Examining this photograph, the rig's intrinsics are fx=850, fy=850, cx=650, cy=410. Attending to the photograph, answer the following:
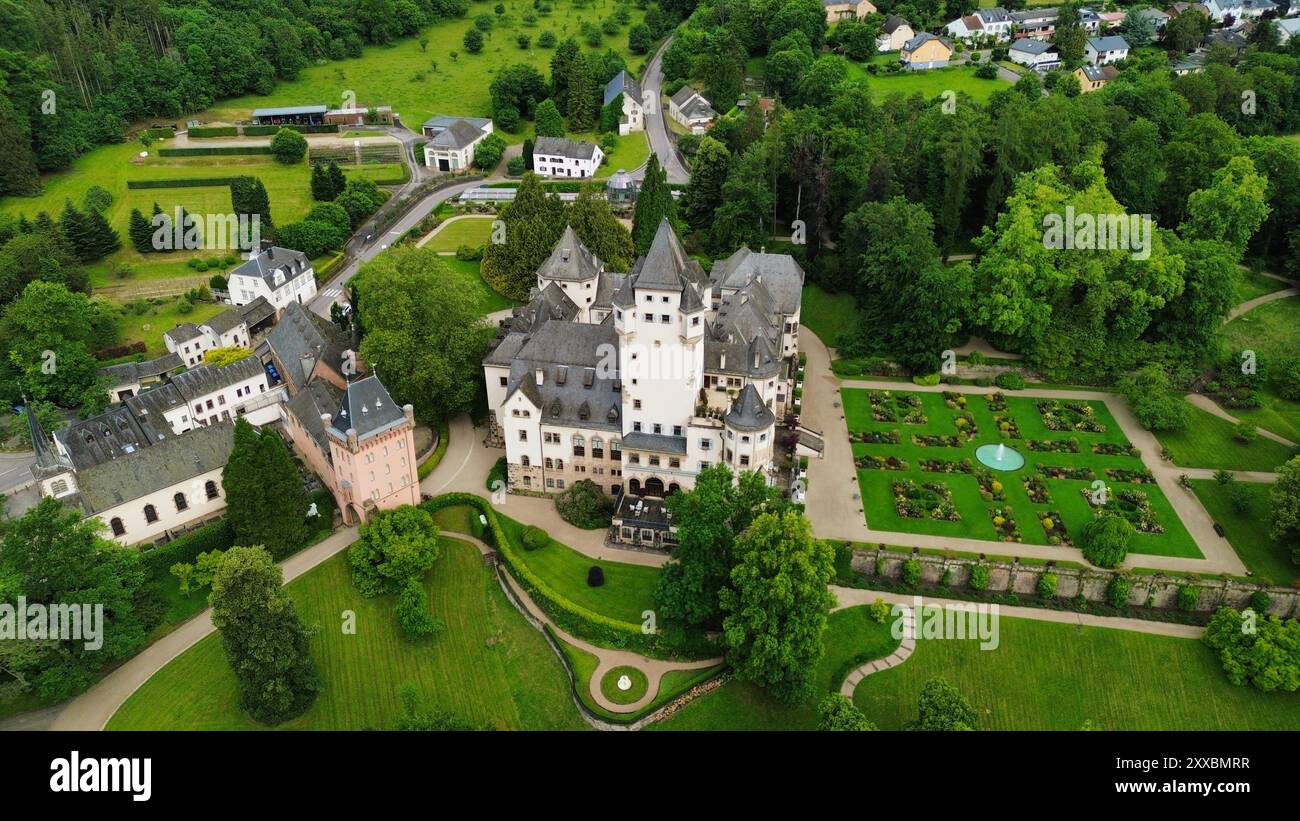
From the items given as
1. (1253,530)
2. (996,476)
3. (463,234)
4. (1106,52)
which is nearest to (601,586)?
(996,476)

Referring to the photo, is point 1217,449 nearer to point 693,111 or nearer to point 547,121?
point 693,111

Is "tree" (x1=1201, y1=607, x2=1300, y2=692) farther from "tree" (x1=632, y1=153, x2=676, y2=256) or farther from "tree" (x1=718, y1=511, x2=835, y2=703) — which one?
"tree" (x1=632, y1=153, x2=676, y2=256)

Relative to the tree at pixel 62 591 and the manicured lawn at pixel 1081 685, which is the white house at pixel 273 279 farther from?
the manicured lawn at pixel 1081 685

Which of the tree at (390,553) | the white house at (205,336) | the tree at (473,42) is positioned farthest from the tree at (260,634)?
the tree at (473,42)

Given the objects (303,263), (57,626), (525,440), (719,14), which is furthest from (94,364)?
(719,14)

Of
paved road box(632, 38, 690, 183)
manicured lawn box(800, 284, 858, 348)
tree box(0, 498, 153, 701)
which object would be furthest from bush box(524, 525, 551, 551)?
paved road box(632, 38, 690, 183)

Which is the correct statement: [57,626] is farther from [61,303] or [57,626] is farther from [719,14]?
[719,14]
